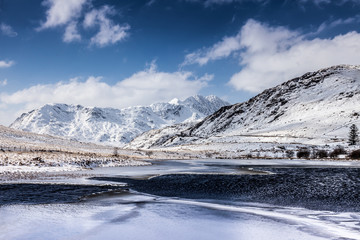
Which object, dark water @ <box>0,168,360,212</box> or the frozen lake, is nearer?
the frozen lake

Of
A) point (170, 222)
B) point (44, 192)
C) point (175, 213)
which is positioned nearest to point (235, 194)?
point (175, 213)

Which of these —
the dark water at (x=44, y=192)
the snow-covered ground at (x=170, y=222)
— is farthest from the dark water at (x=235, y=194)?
the snow-covered ground at (x=170, y=222)

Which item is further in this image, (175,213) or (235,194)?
(235,194)

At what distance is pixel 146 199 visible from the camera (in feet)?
52.6

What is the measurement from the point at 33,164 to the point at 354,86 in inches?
7695

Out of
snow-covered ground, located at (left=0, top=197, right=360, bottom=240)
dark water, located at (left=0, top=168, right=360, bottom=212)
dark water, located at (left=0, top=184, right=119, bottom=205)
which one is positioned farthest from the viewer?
dark water, located at (left=0, top=168, right=360, bottom=212)

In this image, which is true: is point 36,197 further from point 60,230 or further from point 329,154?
point 329,154

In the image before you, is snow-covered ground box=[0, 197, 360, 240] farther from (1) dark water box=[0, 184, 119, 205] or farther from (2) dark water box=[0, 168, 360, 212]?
(2) dark water box=[0, 168, 360, 212]

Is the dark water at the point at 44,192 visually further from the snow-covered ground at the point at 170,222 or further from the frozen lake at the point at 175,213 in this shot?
the snow-covered ground at the point at 170,222

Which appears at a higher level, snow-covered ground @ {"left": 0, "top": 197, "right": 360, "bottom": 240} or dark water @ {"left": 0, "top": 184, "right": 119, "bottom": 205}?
dark water @ {"left": 0, "top": 184, "right": 119, "bottom": 205}

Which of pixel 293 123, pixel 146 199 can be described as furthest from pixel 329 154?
pixel 293 123

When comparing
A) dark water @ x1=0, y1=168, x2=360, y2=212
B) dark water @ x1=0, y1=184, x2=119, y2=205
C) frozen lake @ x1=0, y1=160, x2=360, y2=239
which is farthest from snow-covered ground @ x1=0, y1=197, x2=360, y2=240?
dark water @ x1=0, y1=168, x2=360, y2=212

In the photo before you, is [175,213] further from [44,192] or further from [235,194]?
[44,192]

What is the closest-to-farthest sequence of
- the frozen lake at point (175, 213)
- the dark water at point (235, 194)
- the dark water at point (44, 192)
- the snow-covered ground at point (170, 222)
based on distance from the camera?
the snow-covered ground at point (170, 222) < the frozen lake at point (175, 213) < the dark water at point (44, 192) < the dark water at point (235, 194)
